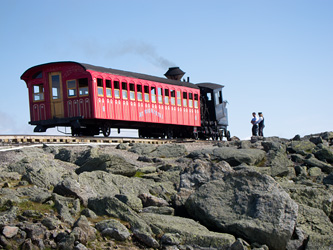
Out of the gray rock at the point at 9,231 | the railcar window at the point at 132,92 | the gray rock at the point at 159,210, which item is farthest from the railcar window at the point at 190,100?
the gray rock at the point at 9,231

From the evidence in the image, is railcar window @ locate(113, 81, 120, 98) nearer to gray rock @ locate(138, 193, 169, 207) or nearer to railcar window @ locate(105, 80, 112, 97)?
railcar window @ locate(105, 80, 112, 97)

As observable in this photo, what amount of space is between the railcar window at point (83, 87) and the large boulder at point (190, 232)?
602 inches

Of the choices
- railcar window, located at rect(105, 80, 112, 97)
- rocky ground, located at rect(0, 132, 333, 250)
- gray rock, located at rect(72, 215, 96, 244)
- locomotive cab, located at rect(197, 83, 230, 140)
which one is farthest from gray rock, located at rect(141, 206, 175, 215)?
locomotive cab, located at rect(197, 83, 230, 140)

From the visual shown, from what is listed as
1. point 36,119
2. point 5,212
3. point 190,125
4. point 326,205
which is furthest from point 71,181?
point 190,125

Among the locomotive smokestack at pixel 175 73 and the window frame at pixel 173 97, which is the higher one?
the locomotive smokestack at pixel 175 73

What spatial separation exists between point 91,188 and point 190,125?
20.7m

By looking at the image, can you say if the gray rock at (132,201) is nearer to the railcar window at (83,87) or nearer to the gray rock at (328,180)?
the gray rock at (328,180)

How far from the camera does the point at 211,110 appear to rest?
3403 cm

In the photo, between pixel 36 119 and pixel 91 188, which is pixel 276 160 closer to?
pixel 91 188

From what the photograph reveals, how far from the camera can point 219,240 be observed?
9.06 meters

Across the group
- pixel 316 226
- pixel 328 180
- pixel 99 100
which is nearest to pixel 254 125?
pixel 99 100

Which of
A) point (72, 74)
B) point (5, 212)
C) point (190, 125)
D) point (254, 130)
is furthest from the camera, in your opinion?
point (190, 125)

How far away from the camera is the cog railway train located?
24231mm

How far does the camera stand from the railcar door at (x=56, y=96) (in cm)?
2522
